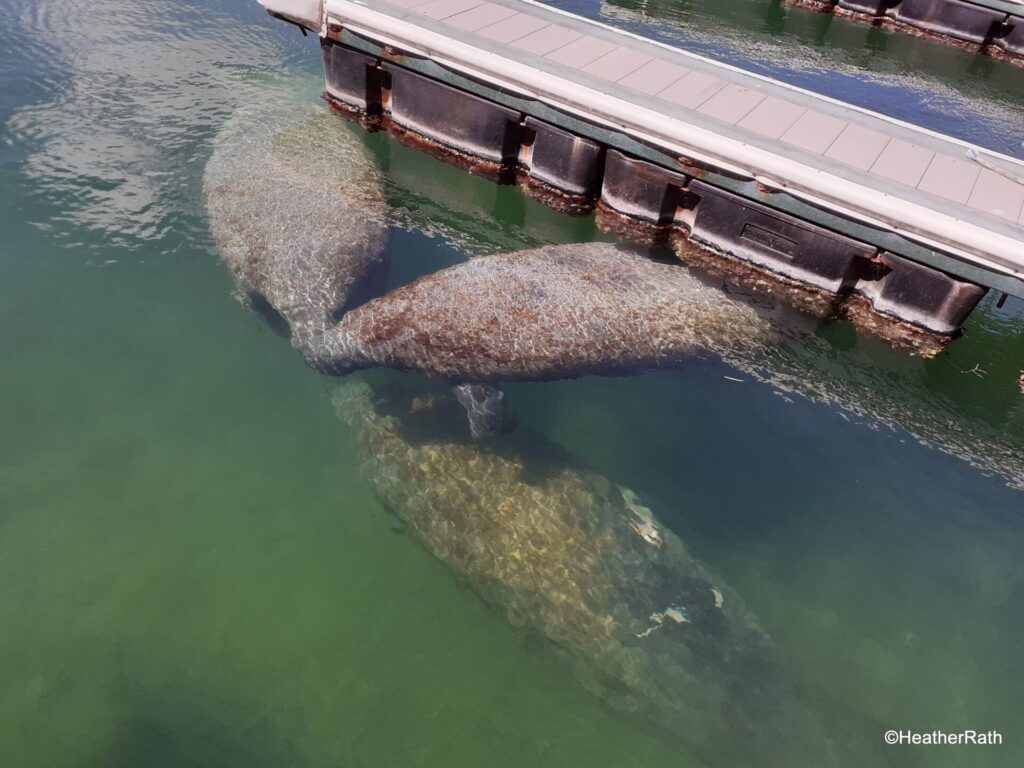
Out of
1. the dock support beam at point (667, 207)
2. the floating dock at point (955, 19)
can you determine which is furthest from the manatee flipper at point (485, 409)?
the floating dock at point (955, 19)

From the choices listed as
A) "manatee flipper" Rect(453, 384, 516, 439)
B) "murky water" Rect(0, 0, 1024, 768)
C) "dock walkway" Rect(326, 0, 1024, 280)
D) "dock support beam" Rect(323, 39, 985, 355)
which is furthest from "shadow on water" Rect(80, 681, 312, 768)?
"dock walkway" Rect(326, 0, 1024, 280)

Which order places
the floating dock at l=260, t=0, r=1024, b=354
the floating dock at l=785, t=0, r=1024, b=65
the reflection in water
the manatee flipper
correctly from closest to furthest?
the manatee flipper, the floating dock at l=260, t=0, r=1024, b=354, the reflection in water, the floating dock at l=785, t=0, r=1024, b=65

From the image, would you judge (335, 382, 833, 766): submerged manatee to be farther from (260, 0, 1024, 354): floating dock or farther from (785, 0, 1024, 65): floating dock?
(785, 0, 1024, 65): floating dock

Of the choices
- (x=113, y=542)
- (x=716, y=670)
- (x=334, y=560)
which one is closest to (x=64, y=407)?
(x=113, y=542)

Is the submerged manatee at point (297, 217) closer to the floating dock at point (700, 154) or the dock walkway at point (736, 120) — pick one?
the floating dock at point (700, 154)

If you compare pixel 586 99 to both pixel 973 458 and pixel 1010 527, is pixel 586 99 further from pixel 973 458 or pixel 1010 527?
pixel 1010 527

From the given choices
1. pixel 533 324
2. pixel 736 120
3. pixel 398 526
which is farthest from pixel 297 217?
pixel 736 120

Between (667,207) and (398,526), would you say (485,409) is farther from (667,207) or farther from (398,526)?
(667,207)
